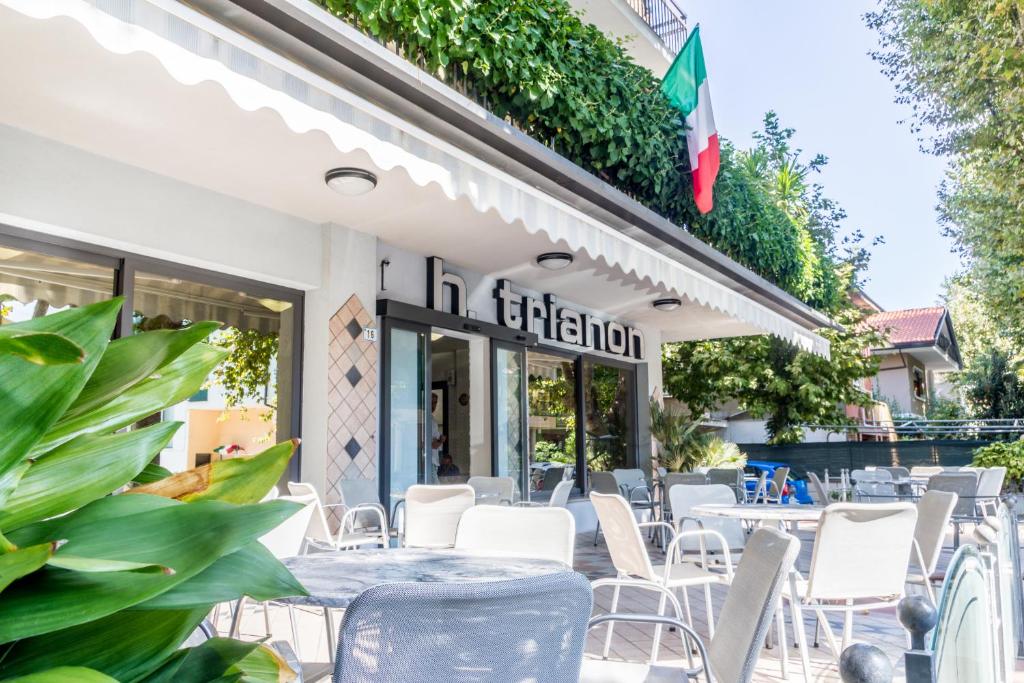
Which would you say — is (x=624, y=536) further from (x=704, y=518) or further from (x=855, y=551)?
(x=704, y=518)

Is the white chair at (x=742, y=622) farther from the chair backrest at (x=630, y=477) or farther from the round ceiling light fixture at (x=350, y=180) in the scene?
the chair backrest at (x=630, y=477)

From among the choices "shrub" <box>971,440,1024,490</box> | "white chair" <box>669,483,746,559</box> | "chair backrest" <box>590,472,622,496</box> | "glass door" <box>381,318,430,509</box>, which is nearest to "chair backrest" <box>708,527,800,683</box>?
"white chair" <box>669,483,746,559</box>

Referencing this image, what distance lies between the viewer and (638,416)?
12.2 meters

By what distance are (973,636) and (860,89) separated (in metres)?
25.2

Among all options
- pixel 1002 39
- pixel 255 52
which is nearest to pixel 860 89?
pixel 1002 39

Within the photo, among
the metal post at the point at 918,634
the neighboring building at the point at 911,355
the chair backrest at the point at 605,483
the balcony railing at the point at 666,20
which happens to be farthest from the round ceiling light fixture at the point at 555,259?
the neighboring building at the point at 911,355

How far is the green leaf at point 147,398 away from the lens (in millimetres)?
500

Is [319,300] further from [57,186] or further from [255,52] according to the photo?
[255,52]

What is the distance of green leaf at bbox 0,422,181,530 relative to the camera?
0.45 metres

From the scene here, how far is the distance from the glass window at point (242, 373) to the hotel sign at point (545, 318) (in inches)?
70.2

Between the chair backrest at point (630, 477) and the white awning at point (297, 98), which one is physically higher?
the white awning at point (297, 98)

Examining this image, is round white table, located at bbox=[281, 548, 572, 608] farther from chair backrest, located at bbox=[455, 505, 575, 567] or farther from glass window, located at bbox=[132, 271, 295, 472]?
glass window, located at bbox=[132, 271, 295, 472]

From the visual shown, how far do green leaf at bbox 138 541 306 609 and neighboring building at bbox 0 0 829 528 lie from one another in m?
3.48

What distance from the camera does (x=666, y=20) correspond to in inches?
583
